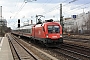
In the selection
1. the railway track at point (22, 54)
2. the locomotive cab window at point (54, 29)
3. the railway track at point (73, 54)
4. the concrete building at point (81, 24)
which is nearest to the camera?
the railway track at point (73, 54)

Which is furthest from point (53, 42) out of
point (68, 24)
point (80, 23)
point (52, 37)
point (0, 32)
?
point (68, 24)

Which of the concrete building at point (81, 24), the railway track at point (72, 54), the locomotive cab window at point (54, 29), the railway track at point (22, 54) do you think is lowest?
the railway track at point (22, 54)

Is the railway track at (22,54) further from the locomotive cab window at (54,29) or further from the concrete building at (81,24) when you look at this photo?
the concrete building at (81,24)

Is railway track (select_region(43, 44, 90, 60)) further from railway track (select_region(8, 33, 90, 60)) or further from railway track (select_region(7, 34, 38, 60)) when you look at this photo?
railway track (select_region(7, 34, 38, 60))

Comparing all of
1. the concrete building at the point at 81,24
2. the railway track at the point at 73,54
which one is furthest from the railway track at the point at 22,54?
the concrete building at the point at 81,24

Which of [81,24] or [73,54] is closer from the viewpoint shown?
[73,54]

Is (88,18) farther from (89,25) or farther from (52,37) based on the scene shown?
(52,37)

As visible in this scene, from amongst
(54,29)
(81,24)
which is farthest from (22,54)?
(81,24)

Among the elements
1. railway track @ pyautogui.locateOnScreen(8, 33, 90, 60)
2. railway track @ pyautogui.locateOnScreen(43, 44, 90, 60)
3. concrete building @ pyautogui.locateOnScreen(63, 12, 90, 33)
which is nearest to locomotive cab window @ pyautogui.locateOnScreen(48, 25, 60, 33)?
railway track @ pyautogui.locateOnScreen(8, 33, 90, 60)

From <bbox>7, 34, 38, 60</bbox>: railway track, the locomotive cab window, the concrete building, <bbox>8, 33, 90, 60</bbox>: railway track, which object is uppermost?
the concrete building

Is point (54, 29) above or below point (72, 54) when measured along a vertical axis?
above

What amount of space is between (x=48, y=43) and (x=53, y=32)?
1315 millimetres

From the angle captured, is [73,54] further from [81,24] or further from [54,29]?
[81,24]

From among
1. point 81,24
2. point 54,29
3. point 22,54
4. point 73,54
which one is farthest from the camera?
point 81,24
